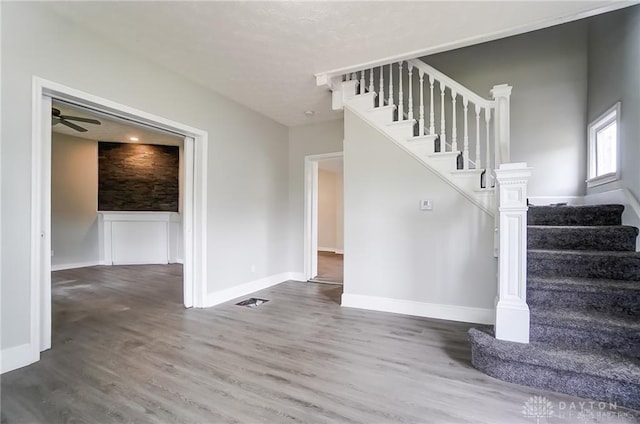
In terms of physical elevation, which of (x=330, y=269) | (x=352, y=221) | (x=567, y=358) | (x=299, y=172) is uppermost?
(x=299, y=172)

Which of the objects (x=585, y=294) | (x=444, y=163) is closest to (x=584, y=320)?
(x=585, y=294)

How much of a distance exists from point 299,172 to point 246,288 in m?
2.14

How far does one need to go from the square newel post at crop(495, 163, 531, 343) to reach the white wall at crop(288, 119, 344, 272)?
312cm

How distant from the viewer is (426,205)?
3.25 meters

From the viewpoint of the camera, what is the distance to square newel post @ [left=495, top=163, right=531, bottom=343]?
215 cm

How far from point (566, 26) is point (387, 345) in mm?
4465

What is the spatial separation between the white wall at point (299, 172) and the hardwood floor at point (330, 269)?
53cm

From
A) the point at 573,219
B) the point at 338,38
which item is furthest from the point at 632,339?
the point at 338,38

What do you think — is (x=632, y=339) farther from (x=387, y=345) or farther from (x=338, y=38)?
(x=338, y=38)

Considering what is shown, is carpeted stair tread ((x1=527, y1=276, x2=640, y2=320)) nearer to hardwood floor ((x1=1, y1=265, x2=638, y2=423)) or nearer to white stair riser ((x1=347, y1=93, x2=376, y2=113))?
hardwood floor ((x1=1, y1=265, x2=638, y2=423))

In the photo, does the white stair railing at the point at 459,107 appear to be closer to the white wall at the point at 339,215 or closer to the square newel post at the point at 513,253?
the square newel post at the point at 513,253

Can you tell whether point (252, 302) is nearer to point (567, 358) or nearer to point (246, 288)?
point (246, 288)

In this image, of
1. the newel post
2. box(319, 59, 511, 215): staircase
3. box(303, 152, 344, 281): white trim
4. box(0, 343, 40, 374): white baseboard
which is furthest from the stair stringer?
box(0, 343, 40, 374): white baseboard

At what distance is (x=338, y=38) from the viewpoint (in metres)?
2.61
